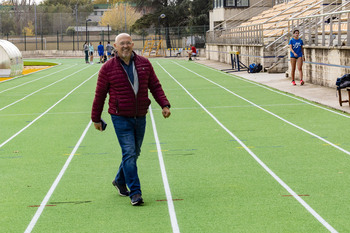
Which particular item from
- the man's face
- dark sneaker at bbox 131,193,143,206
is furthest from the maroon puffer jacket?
dark sneaker at bbox 131,193,143,206

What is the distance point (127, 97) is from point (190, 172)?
6.87 ft

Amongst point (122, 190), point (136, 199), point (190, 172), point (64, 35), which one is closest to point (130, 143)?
point (136, 199)

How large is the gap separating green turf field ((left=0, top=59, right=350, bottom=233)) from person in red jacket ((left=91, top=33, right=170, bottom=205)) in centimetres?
49

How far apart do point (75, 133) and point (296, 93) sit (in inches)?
340

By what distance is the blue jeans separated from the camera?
6.80 m

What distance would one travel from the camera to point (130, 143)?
269 inches

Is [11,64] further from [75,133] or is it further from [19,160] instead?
[19,160]

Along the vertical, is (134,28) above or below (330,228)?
above

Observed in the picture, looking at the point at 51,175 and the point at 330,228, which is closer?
the point at 330,228

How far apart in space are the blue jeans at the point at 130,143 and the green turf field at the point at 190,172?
0.94 feet

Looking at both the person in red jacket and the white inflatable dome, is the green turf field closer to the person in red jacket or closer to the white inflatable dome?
the person in red jacket

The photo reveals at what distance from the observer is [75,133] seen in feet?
40.8

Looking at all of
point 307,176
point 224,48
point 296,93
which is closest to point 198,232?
point 307,176

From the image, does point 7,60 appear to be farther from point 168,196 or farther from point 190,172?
point 168,196
